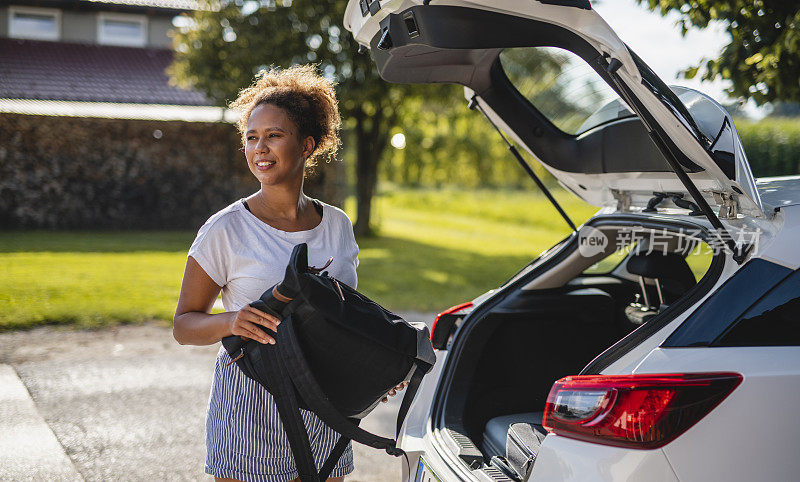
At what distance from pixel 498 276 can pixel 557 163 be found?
859 cm

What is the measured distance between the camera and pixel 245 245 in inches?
93.0

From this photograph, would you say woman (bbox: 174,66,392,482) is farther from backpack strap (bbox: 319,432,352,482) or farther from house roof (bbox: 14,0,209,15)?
house roof (bbox: 14,0,209,15)

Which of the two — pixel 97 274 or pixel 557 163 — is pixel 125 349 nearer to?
pixel 97 274

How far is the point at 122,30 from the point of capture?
21.8 metres

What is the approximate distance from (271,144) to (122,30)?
21812mm

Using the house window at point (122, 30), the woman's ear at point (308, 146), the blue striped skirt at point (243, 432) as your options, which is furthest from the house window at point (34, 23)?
the blue striped skirt at point (243, 432)

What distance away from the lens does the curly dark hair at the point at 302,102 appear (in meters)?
2.47

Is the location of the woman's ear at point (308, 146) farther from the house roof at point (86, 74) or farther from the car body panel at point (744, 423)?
the house roof at point (86, 74)

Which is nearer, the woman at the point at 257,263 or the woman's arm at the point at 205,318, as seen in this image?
Result: the woman's arm at the point at 205,318

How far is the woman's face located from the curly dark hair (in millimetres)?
40

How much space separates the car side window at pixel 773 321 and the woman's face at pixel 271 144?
1.43 m

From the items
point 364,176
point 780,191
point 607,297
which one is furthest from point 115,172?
point 780,191

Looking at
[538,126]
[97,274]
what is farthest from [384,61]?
[97,274]

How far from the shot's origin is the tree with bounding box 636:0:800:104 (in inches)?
183
